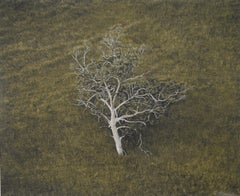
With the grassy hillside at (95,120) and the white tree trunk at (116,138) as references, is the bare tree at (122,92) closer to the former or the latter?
the white tree trunk at (116,138)

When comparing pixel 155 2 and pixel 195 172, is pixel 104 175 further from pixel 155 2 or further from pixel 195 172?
pixel 155 2

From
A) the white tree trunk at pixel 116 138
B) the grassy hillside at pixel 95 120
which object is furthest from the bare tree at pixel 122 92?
the grassy hillside at pixel 95 120

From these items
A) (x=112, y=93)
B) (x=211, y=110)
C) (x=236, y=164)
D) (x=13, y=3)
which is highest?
(x=13, y=3)

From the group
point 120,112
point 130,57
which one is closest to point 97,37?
point 130,57

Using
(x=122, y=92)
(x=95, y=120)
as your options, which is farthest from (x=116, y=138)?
(x=122, y=92)

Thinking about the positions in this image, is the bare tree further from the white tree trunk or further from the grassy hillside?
the grassy hillside

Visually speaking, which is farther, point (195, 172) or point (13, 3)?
point (13, 3)

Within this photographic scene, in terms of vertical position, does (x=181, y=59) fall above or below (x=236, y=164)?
above
